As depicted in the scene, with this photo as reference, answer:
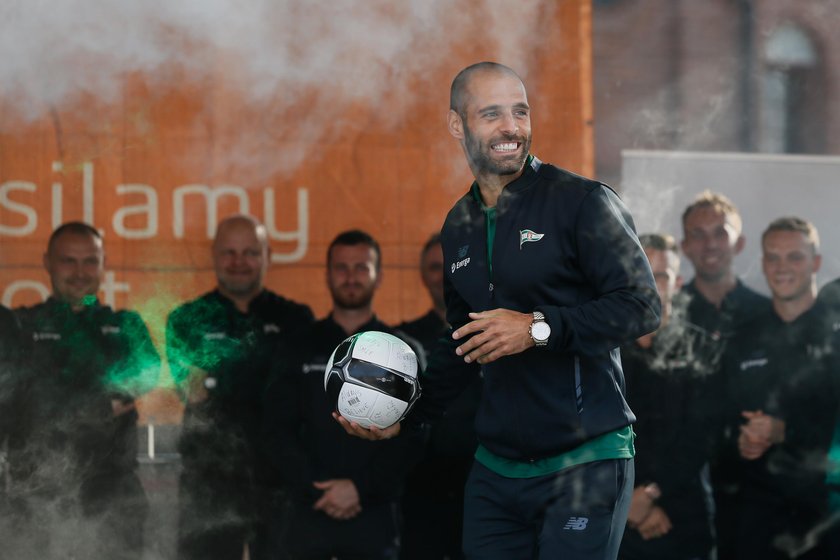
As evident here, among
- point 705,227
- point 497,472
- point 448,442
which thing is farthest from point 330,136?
point 497,472

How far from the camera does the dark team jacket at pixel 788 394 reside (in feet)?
16.3

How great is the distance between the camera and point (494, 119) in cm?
315

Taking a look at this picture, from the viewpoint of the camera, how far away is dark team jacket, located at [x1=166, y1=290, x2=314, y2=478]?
484 cm

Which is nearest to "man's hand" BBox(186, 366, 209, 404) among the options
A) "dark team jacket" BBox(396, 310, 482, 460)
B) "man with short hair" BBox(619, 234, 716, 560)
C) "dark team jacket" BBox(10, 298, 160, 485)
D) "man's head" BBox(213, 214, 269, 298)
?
"dark team jacket" BBox(10, 298, 160, 485)

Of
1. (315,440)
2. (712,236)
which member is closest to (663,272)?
(712,236)

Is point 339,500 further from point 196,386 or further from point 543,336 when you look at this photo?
point 543,336

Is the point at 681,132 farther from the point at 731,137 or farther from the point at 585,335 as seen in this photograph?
the point at 585,335

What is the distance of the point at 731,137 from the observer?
541 centimetres

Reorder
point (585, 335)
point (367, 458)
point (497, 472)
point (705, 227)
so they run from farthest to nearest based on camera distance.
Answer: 1. point (705, 227)
2. point (367, 458)
3. point (497, 472)
4. point (585, 335)

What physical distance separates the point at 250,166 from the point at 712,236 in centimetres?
216

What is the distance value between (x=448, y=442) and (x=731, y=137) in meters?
2.01

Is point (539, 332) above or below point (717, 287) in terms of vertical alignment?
below

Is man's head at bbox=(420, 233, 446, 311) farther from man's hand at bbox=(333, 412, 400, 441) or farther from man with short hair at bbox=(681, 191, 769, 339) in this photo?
man's hand at bbox=(333, 412, 400, 441)

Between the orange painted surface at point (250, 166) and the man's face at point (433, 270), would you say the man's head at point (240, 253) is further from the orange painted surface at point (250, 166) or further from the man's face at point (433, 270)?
the man's face at point (433, 270)
